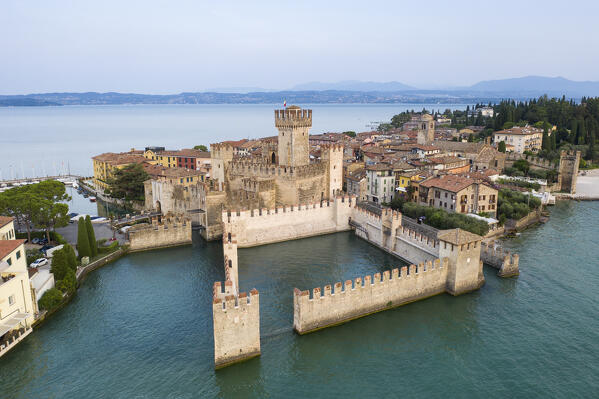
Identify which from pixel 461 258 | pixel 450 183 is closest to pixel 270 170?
pixel 450 183

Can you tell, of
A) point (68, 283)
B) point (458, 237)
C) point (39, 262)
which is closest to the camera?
point (458, 237)

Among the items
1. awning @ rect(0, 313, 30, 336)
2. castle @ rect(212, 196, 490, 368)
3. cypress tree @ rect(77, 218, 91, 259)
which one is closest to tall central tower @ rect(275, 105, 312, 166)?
castle @ rect(212, 196, 490, 368)

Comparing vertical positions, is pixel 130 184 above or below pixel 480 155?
below

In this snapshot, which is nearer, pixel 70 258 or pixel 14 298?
pixel 14 298

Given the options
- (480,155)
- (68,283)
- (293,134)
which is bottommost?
(68,283)

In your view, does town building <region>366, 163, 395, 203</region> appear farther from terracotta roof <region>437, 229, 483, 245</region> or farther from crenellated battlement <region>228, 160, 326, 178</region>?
terracotta roof <region>437, 229, 483, 245</region>

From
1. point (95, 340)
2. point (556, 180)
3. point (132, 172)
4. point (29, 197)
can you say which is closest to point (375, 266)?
point (95, 340)

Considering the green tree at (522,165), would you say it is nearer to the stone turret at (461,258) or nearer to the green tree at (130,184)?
the stone turret at (461,258)

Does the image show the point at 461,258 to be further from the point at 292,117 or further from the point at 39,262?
the point at 39,262
